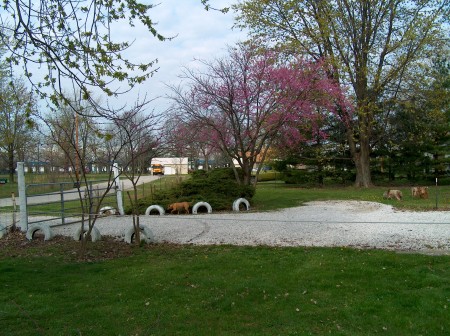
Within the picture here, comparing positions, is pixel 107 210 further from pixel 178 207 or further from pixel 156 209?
pixel 178 207

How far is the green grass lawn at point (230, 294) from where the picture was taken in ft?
13.3

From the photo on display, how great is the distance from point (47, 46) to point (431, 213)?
448 inches

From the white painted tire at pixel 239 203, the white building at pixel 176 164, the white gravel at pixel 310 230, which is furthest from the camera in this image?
the white building at pixel 176 164

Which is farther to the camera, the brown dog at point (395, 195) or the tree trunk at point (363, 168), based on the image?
the tree trunk at point (363, 168)

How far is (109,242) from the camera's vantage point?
829cm

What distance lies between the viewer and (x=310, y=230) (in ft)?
31.7

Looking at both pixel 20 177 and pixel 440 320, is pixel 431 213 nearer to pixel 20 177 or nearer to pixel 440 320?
pixel 440 320

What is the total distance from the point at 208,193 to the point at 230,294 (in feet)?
33.7

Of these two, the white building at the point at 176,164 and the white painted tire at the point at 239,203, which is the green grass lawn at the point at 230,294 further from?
the white building at the point at 176,164

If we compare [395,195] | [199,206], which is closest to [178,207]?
[199,206]

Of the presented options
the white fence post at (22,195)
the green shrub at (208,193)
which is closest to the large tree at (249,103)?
the green shrub at (208,193)

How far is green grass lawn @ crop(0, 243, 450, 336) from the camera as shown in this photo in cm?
404

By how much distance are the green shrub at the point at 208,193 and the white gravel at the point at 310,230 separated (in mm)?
1917

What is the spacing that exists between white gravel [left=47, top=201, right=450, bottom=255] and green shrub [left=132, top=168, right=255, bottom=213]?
1917mm
